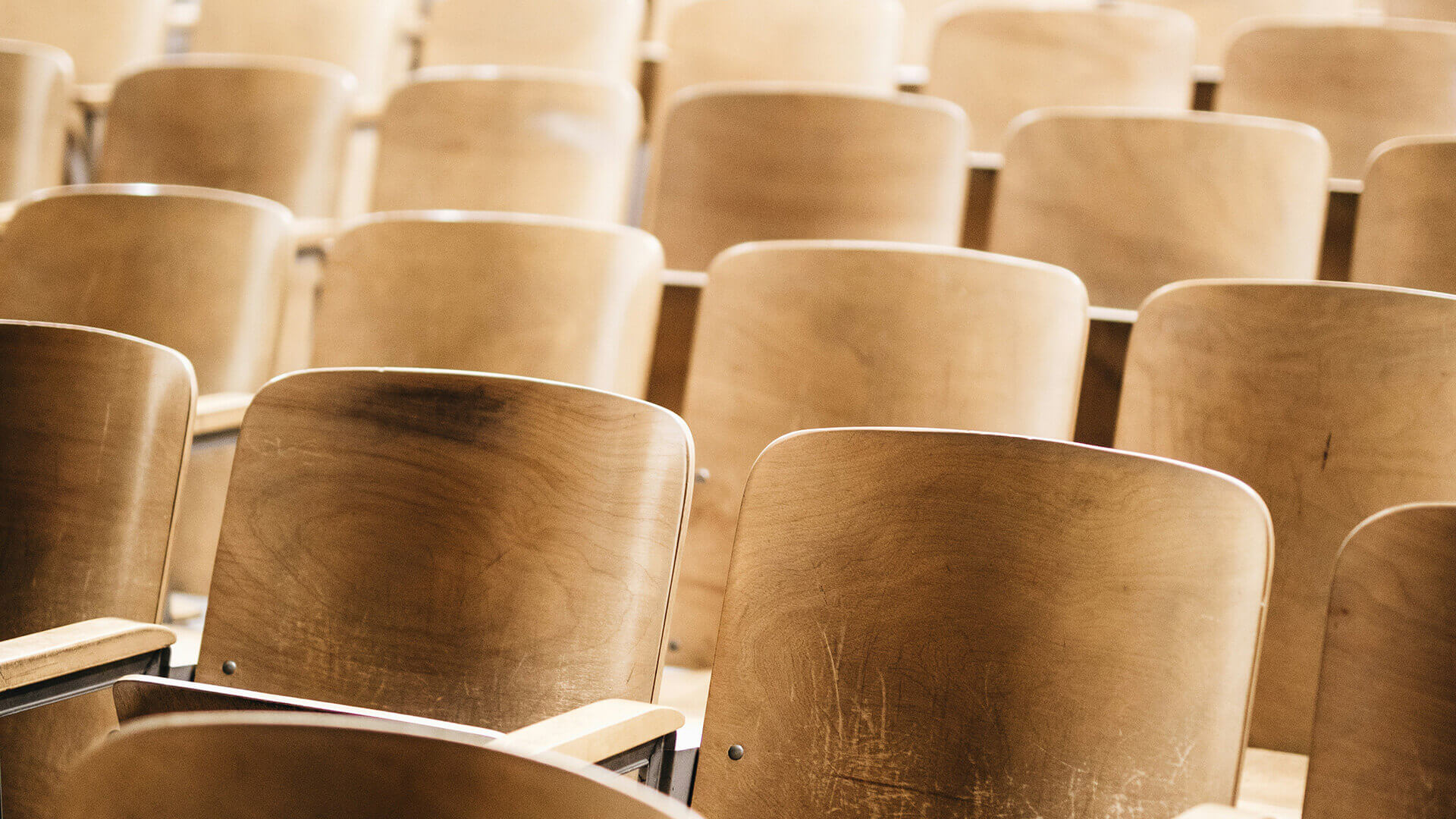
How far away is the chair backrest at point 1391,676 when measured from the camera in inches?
9.3

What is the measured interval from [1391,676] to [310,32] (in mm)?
726

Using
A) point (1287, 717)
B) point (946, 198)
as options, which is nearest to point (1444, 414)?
point (1287, 717)

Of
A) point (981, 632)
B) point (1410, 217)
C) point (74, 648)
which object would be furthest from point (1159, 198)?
point (74, 648)

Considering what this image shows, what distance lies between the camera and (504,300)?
0.46 meters

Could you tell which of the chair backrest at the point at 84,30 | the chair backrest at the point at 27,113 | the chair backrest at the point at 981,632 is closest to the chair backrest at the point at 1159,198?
the chair backrest at the point at 981,632

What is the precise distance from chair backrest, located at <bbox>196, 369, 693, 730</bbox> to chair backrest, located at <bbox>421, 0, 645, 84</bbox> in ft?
1.56

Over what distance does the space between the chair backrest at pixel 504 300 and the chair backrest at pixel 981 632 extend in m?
0.17

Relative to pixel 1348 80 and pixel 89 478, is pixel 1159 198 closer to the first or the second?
pixel 1348 80

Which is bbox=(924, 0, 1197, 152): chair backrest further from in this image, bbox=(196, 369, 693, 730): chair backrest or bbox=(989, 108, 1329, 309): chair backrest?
bbox=(196, 369, 693, 730): chair backrest

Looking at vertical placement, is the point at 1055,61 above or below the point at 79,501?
above

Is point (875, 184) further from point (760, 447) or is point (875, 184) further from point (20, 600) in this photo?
point (20, 600)

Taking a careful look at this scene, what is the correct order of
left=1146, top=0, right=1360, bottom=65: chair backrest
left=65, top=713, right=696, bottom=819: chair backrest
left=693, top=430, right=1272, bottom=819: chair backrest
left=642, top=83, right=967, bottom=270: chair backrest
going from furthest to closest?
1. left=1146, top=0, right=1360, bottom=65: chair backrest
2. left=642, top=83, right=967, bottom=270: chair backrest
3. left=693, top=430, right=1272, bottom=819: chair backrest
4. left=65, top=713, right=696, bottom=819: chair backrest

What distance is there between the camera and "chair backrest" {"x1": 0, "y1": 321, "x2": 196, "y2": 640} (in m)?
0.35

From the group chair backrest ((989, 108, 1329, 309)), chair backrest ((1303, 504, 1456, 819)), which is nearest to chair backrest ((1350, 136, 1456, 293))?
chair backrest ((989, 108, 1329, 309))
